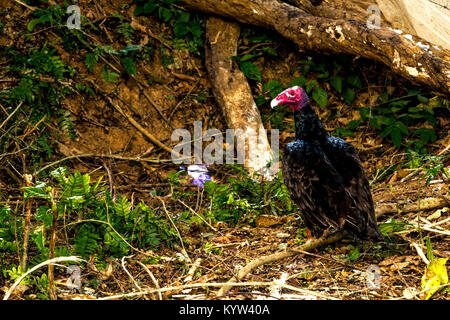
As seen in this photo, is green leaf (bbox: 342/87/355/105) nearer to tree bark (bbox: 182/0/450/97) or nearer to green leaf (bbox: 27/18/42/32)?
tree bark (bbox: 182/0/450/97)

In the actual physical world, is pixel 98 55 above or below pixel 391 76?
below

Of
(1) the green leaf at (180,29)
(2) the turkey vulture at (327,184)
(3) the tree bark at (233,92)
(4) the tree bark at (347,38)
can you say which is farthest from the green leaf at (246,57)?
(2) the turkey vulture at (327,184)

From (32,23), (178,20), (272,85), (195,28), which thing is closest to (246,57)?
(272,85)

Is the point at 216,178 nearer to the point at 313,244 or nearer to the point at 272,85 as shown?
the point at 272,85

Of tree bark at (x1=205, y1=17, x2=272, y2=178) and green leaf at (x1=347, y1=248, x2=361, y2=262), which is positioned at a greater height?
tree bark at (x1=205, y1=17, x2=272, y2=178)

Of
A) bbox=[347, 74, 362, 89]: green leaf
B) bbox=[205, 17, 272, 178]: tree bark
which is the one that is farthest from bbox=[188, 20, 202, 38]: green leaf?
bbox=[347, 74, 362, 89]: green leaf

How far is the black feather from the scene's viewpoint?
3.15 metres

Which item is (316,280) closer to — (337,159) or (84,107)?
(337,159)

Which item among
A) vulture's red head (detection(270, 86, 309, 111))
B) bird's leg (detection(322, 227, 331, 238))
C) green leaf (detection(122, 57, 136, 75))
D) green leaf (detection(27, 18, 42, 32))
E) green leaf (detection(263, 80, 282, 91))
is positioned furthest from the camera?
green leaf (detection(263, 80, 282, 91))

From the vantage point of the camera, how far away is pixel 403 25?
5172 millimetres

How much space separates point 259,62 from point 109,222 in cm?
366

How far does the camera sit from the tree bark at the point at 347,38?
444cm

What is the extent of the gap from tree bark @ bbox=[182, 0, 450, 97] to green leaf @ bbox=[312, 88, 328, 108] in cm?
53
